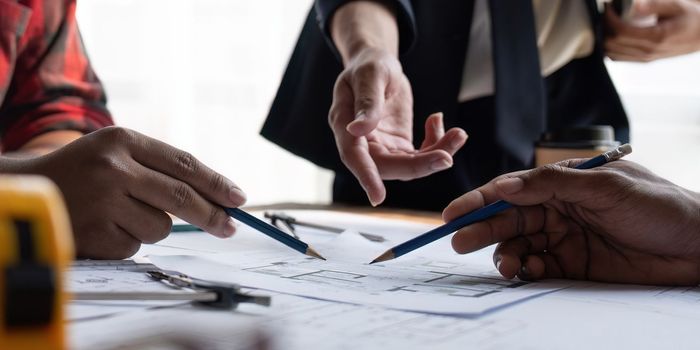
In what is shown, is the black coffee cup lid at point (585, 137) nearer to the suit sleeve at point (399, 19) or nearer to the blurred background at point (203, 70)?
the suit sleeve at point (399, 19)

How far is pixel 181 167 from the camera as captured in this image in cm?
68

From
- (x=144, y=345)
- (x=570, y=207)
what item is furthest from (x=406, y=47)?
(x=144, y=345)

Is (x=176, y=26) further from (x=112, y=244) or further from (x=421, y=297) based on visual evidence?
(x=421, y=297)

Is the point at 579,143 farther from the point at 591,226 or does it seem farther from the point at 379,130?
the point at 591,226

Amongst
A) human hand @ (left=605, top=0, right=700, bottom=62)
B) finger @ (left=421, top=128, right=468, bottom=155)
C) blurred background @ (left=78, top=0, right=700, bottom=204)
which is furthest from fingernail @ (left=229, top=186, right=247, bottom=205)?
blurred background @ (left=78, top=0, right=700, bottom=204)

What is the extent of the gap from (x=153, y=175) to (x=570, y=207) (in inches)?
14.9

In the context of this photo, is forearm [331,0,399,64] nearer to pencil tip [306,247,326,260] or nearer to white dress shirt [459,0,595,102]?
white dress shirt [459,0,595,102]

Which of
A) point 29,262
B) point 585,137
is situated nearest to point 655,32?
point 585,137

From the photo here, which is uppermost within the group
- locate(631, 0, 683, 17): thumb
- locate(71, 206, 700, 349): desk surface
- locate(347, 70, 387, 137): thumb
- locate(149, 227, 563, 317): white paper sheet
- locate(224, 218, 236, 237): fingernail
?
locate(631, 0, 683, 17): thumb

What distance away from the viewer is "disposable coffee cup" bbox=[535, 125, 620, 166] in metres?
1.03

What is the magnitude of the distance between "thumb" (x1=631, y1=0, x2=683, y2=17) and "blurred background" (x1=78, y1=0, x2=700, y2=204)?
57.8 inches

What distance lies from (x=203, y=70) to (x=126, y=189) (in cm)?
213

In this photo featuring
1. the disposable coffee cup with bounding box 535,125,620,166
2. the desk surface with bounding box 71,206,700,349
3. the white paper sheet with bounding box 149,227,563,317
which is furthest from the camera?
the disposable coffee cup with bounding box 535,125,620,166

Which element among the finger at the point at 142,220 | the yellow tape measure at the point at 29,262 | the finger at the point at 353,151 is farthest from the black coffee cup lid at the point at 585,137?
the yellow tape measure at the point at 29,262
